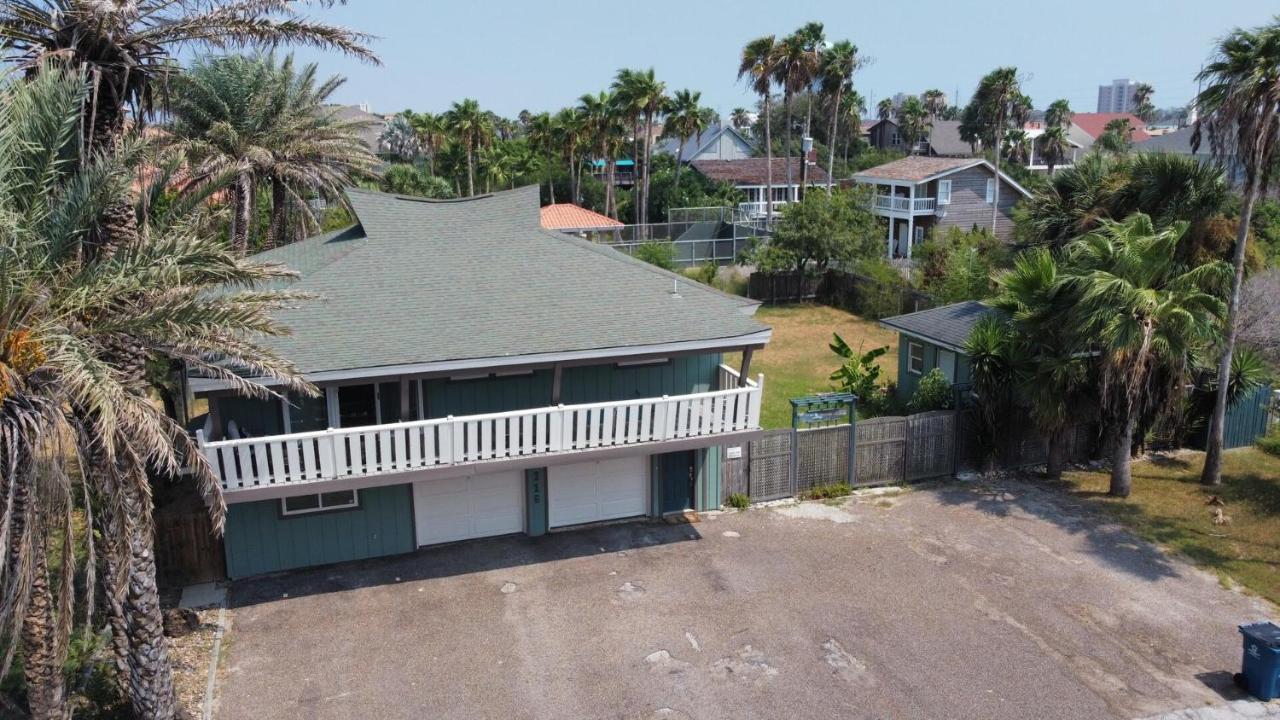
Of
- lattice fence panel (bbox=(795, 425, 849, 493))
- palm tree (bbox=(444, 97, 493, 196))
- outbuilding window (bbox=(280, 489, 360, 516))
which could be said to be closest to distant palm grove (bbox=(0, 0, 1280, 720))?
outbuilding window (bbox=(280, 489, 360, 516))

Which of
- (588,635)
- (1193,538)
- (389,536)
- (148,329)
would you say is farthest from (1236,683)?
(148,329)

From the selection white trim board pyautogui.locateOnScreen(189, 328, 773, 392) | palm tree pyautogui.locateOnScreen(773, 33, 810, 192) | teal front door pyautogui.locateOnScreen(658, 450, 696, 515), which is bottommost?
teal front door pyautogui.locateOnScreen(658, 450, 696, 515)

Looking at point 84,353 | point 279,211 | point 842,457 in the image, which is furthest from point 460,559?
point 279,211

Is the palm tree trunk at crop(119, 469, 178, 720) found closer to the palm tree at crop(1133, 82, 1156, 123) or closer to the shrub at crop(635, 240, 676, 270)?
the shrub at crop(635, 240, 676, 270)

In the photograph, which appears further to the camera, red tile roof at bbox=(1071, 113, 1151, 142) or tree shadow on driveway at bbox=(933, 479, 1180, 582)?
red tile roof at bbox=(1071, 113, 1151, 142)

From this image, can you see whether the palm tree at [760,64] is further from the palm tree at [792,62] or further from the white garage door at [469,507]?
the white garage door at [469,507]

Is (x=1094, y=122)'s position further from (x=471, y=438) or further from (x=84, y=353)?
(x=84, y=353)
